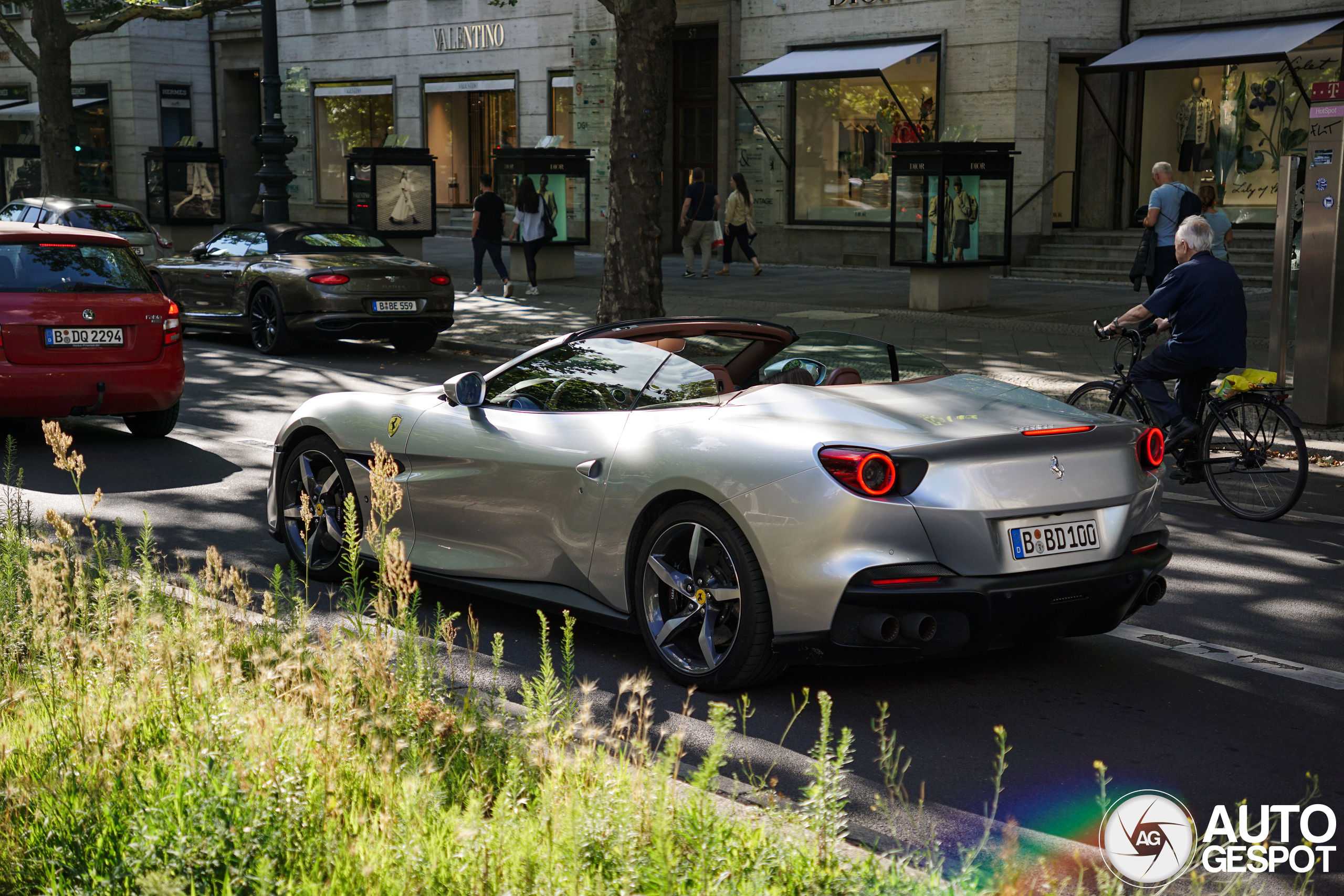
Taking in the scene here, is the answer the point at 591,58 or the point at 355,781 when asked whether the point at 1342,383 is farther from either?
the point at 591,58

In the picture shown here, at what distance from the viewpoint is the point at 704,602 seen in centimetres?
499

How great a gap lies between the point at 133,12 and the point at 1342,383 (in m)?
25.5

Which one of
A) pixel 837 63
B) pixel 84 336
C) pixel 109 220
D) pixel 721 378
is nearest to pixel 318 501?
pixel 721 378

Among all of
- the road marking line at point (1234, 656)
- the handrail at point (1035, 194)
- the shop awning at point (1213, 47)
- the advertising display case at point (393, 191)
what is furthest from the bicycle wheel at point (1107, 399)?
the advertising display case at point (393, 191)

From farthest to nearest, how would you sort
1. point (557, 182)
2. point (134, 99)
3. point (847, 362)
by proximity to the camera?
1. point (134, 99)
2. point (557, 182)
3. point (847, 362)

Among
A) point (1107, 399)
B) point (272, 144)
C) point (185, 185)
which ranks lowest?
point (1107, 399)

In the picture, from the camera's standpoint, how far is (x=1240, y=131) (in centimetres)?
2409

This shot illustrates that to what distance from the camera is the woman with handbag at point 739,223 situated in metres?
24.6

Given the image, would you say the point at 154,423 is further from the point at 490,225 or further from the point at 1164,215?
the point at 490,225

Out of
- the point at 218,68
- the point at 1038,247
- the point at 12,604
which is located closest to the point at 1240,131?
the point at 1038,247

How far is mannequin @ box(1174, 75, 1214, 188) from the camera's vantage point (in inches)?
965

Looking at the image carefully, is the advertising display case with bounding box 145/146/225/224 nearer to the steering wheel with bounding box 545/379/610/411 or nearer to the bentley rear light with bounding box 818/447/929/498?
the steering wheel with bounding box 545/379/610/411

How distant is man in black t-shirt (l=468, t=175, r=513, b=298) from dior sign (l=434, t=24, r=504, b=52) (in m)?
13.0

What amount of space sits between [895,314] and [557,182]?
7.79m
